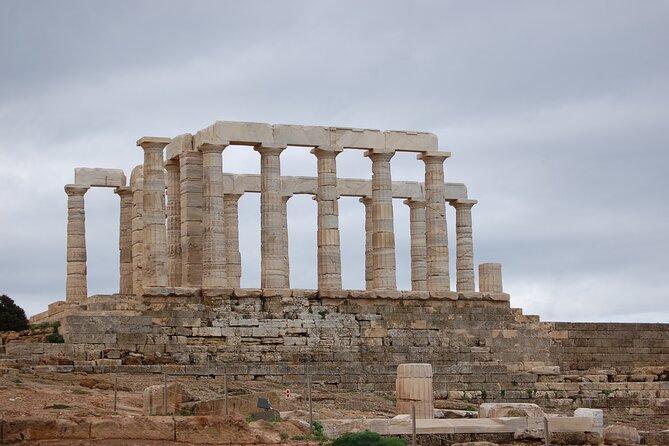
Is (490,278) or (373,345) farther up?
(490,278)

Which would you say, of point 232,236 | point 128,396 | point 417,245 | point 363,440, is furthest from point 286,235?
point 363,440

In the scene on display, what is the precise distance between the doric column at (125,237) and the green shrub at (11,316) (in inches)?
276

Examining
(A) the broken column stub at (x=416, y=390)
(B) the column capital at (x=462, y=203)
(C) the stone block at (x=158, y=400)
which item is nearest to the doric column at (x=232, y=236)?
(B) the column capital at (x=462, y=203)

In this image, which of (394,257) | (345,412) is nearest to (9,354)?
(345,412)

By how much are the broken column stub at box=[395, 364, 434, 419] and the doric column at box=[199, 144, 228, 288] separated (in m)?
16.6

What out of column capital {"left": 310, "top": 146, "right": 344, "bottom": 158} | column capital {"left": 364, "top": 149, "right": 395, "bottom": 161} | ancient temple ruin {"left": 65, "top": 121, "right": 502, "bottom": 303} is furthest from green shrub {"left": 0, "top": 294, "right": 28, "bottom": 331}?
column capital {"left": 364, "top": 149, "right": 395, "bottom": 161}

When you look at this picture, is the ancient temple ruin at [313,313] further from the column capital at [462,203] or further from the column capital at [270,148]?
the column capital at [462,203]

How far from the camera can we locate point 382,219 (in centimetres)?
5766

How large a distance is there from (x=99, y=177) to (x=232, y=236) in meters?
6.57

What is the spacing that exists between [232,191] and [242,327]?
42.6 feet

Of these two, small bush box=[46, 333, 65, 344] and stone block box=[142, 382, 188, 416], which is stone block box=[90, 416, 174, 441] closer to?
stone block box=[142, 382, 188, 416]

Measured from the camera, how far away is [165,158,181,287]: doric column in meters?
56.9

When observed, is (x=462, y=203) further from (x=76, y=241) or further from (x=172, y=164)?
(x=76, y=241)

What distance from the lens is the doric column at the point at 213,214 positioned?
54094 mm
